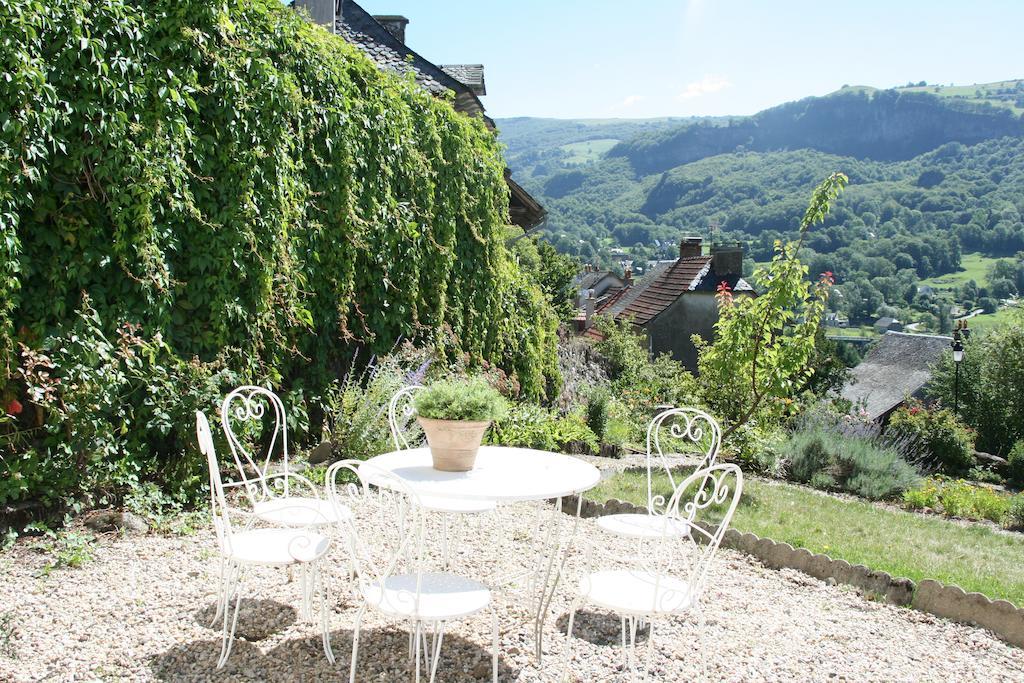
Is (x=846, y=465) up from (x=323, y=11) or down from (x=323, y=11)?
down

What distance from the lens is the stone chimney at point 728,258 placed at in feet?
83.7

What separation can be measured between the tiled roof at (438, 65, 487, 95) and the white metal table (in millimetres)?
14783

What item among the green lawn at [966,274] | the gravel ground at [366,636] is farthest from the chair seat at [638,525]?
the green lawn at [966,274]

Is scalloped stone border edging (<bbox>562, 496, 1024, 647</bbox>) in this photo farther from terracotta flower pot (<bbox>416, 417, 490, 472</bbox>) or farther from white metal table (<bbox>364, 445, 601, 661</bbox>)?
terracotta flower pot (<bbox>416, 417, 490, 472</bbox>)

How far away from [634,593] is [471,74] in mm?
16366

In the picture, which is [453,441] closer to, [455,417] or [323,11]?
[455,417]

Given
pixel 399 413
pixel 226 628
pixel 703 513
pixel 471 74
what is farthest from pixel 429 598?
pixel 471 74

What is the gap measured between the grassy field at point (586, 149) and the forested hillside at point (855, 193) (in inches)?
1283

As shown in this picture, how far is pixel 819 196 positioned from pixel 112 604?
7550 mm

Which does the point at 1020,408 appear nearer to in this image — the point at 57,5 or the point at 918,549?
the point at 918,549

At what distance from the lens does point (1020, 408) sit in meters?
20.2

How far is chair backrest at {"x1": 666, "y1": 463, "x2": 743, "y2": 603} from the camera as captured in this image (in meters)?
3.18

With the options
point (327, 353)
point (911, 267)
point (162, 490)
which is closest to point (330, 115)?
point (327, 353)

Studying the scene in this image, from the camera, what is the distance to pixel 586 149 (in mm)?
176000
